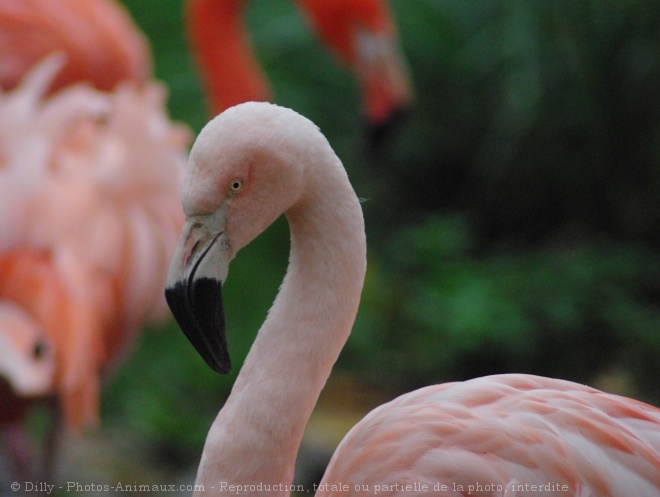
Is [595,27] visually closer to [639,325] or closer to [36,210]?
[639,325]

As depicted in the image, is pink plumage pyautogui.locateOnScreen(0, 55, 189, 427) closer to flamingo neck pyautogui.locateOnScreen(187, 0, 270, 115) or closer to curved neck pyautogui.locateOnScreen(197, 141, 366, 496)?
→ flamingo neck pyautogui.locateOnScreen(187, 0, 270, 115)

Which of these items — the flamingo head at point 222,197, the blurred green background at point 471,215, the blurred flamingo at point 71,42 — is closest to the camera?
the flamingo head at point 222,197

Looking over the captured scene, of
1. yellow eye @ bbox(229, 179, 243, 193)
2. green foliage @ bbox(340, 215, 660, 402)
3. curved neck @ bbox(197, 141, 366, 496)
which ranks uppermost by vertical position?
yellow eye @ bbox(229, 179, 243, 193)

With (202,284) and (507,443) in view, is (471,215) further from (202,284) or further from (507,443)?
(202,284)

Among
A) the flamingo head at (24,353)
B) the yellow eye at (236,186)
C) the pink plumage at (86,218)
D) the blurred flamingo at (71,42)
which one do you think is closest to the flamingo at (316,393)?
the yellow eye at (236,186)

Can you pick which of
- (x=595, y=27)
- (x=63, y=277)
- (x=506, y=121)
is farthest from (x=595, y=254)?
(x=63, y=277)

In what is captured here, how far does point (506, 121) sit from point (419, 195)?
0.84 m

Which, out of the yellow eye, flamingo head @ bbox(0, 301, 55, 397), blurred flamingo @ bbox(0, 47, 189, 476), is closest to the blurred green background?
blurred flamingo @ bbox(0, 47, 189, 476)

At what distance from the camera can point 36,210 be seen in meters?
3.12

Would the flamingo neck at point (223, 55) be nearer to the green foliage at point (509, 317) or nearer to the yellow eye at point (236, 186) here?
the green foliage at point (509, 317)

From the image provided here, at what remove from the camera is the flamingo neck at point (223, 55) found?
4164mm

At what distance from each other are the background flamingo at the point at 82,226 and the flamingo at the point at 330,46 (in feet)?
1.59

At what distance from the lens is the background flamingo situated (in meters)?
3.05

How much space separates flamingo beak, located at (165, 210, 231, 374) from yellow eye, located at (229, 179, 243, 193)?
4cm
